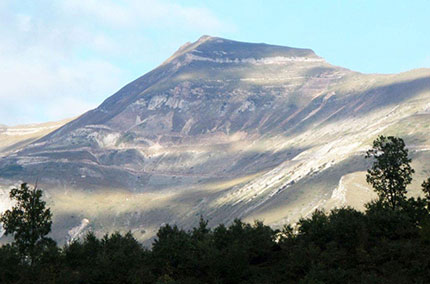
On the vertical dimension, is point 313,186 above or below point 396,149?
below

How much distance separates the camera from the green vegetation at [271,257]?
29.1 m

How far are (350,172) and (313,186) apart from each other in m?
14.0

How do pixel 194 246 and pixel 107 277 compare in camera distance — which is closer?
pixel 107 277

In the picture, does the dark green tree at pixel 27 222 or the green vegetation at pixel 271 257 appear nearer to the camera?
the green vegetation at pixel 271 257

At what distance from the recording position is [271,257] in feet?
122

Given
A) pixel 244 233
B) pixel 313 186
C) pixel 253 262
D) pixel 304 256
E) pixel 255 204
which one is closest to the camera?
pixel 304 256

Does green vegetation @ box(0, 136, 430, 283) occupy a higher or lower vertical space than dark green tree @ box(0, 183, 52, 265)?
lower

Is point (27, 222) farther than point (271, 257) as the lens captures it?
Yes

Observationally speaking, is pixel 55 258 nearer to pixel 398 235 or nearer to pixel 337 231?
pixel 337 231

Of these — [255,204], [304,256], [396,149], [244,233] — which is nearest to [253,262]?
[244,233]

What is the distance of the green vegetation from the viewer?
29.1 metres

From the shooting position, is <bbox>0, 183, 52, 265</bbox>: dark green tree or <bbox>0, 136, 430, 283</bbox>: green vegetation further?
<bbox>0, 183, 52, 265</bbox>: dark green tree

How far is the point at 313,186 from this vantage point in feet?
549

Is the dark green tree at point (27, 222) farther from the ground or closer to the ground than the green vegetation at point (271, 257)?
farther from the ground
